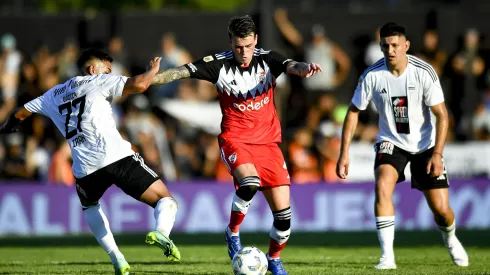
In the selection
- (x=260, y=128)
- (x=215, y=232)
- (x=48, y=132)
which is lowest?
(x=215, y=232)

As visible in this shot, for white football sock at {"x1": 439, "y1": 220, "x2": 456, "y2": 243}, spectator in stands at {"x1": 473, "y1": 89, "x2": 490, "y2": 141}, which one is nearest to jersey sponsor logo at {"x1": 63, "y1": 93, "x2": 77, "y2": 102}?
white football sock at {"x1": 439, "y1": 220, "x2": 456, "y2": 243}

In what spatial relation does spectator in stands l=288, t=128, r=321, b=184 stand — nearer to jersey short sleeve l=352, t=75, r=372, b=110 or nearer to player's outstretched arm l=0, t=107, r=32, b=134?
jersey short sleeve l=352, t=75, r=372, b=110

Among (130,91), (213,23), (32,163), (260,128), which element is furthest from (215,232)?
(130,91)

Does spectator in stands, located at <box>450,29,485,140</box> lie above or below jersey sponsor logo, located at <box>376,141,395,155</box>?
below

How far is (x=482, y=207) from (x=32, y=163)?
9.08 metres

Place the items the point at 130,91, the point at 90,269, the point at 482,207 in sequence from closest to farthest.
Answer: the point at 130,91 < the point at 90,269 < the point at 482,207

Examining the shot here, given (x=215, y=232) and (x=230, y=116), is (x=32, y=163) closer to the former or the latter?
(x=215, y=232)

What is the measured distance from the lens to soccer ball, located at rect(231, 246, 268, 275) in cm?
916

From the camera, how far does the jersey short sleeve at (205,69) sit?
9.94m

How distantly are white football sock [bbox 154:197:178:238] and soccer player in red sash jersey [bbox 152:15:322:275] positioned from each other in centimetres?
91

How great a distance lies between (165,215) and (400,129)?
3.19 meters

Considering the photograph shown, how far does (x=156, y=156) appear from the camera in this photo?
19.0m

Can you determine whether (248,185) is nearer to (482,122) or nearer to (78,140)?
(78,140)

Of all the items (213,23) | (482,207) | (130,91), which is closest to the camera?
(130,91)
